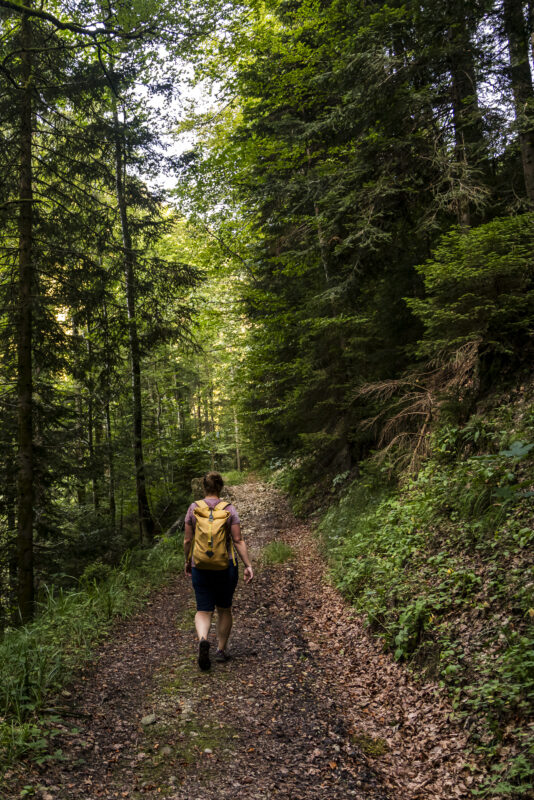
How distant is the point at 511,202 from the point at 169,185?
31.1ft

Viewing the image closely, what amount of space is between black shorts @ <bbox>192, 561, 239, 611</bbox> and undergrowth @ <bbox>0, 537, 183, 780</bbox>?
145 cm

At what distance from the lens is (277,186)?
34.2 feet

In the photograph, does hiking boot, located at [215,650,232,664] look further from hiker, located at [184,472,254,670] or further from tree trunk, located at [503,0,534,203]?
tree trunk, located at [503,0,534,203]

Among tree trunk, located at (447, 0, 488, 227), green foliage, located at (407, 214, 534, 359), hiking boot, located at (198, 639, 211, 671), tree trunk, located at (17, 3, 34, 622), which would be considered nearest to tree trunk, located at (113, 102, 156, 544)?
tree trunk, located at (17, 3, 34, 622)

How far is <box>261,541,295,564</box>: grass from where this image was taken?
9602 millimetres

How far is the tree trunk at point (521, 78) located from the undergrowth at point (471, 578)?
381 centimetres

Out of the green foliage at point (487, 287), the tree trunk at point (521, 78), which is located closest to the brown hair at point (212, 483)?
the green foliage at point (487, 287)

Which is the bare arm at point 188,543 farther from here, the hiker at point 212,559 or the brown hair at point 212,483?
the brown hair at point 212,483

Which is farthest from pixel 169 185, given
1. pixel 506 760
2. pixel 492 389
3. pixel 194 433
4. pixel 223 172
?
pixel 506 760

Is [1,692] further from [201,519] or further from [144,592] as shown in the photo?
[144,592]

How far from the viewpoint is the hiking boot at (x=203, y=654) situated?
4797 millimetres

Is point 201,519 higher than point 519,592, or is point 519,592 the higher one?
point 201,519

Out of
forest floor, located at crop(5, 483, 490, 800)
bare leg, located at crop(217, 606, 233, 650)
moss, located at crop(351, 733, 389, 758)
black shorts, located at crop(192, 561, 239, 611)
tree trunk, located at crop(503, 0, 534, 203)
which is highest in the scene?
tree trunk, located at crop(503, 0, 534, 203)

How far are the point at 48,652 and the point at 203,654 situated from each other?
161 cm
